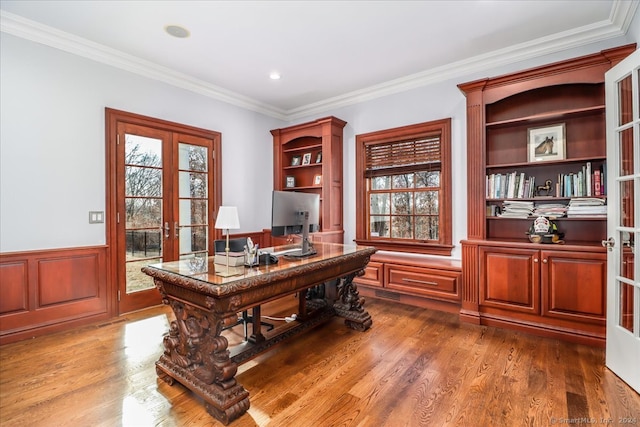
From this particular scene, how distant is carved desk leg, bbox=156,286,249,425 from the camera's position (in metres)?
1.80

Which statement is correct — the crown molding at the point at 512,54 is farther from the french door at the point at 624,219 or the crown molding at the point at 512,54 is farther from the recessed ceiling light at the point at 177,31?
the recessed ceiling light at the point at 177,31

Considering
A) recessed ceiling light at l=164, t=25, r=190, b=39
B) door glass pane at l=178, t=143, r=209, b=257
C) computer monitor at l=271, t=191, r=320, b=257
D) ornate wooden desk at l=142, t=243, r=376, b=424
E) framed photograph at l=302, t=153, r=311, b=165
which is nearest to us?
ornate wooden desk at l=142, t=243, r=376, b=424

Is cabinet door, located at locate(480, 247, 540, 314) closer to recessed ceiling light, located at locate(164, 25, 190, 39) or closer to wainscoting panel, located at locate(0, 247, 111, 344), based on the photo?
recessed ceiling light, located at locate(164, 25, 190, 39)

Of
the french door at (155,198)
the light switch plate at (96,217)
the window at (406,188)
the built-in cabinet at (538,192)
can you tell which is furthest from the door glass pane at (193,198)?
the built-in cabinet at (538,192)

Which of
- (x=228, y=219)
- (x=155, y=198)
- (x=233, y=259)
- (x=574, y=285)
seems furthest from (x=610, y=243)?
(x=155, y=198)

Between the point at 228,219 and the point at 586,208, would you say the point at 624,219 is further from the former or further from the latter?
the point at 228,219

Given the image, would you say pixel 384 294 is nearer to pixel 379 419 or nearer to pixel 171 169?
pixel 379 419

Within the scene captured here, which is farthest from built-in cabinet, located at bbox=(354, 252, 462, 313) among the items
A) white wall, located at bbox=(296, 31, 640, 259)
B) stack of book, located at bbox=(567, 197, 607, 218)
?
stack of book, located at bbox=(567, 197, 607, 218)

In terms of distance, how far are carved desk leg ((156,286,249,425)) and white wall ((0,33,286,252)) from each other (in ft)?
→ 6.17

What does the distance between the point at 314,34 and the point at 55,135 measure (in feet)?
8.85

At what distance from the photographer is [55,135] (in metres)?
3.01

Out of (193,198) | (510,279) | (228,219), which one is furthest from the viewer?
(193,198)

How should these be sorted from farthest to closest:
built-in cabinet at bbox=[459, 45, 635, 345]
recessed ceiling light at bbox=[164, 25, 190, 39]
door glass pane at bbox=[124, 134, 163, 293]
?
1. door glass pane at bbox=[124, 134, 163, 293]
2. recessed ceiling light at bbox=[164, 25, 190, 39]
3. built-in cabinet at bbox=[459, 45, 635, 345]

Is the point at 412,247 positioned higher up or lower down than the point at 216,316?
higher up
